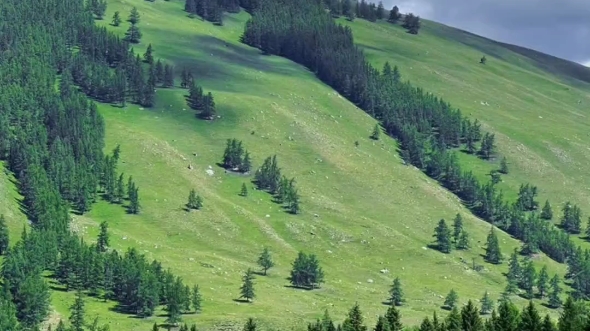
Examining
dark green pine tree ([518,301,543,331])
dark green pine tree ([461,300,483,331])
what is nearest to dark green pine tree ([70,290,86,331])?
dark green pine tree ([461,300,483,331])

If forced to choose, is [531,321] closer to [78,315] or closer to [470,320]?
[470,320]

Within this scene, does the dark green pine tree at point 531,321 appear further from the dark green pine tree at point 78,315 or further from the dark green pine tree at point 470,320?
the dark green pine tree at point 78,315

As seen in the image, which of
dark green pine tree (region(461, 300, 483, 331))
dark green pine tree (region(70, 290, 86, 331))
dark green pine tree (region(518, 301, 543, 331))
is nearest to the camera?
dark green pine tree (region(518, 301, 543, 331))

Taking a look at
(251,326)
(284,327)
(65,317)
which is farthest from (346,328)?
(65,317)

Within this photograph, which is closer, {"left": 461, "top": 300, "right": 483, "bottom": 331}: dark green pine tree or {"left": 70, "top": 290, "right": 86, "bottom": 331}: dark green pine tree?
{"left": 461, "top": 300, "right": 483, "bottom": 331}: dark green pine tree

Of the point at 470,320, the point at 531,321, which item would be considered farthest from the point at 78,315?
the point at 531,321

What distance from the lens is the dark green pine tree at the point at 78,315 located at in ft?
607

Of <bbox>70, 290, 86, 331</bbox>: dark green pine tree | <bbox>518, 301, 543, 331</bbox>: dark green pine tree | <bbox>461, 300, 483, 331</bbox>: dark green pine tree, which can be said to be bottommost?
<bbox>70, 290, 86, 331</bbox>: dark green pine tree

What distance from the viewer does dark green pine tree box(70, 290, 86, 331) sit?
18488 centimetres

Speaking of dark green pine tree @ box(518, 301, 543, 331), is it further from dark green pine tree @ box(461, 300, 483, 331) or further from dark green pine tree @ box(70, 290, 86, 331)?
dark green pine tree @ box(70, 290, 86, 331)

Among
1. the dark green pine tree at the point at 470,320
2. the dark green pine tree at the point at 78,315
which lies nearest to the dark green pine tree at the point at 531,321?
the dark green pine tree at the point at 470,320

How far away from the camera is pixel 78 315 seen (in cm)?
18688

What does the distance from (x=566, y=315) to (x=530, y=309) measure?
3.98 meters

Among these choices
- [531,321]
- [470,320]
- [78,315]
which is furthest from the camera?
[78,315]
